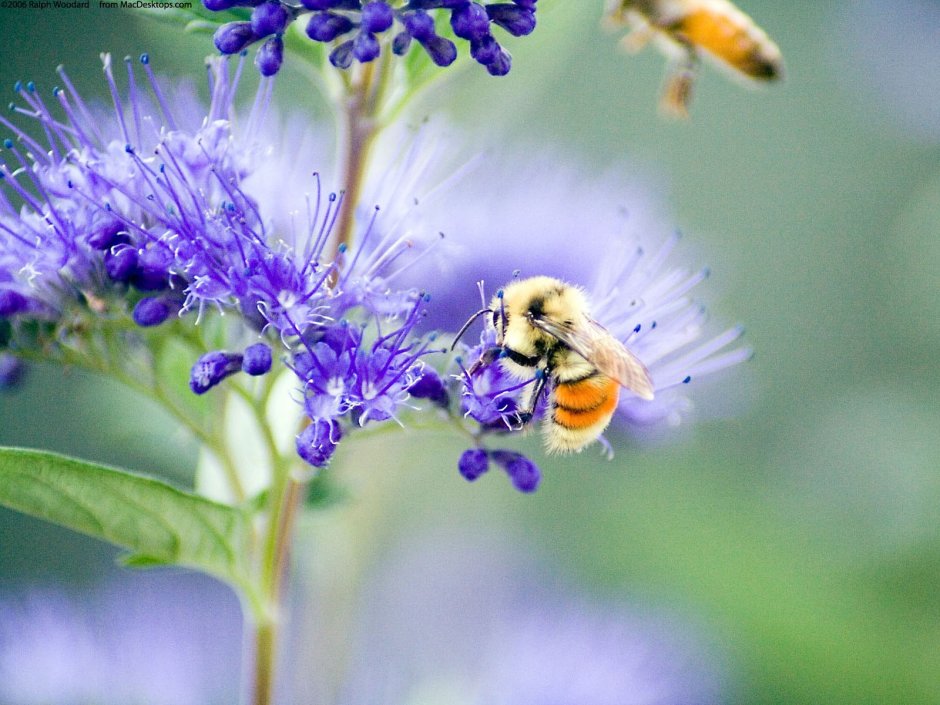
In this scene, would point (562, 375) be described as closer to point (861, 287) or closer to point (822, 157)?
point (861, 287)

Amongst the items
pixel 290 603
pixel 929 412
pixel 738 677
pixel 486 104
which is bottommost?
pixel 290 603

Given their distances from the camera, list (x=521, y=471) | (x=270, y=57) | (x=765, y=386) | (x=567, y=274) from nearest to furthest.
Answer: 1. (x=270, y=57)
2. (x=521, y=471)
3. (x=567, y=274)
4. (x=765, y=386)

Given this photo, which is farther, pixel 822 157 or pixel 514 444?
pixel 822 157

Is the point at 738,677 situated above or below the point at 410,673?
above

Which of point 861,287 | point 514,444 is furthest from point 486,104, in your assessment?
point 861,287

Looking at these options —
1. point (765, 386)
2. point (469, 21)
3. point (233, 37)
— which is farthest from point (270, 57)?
point (765, 386)

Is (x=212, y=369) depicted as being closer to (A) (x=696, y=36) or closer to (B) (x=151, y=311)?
(B) (x=151, y=311)

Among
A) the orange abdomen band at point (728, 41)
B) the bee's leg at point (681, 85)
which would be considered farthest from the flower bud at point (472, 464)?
the orange abdomen band at point (728, 41)

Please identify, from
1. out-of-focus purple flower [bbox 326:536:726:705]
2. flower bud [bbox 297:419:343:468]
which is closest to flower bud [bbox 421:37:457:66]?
flower bud [bbox 297:419:343:468]
